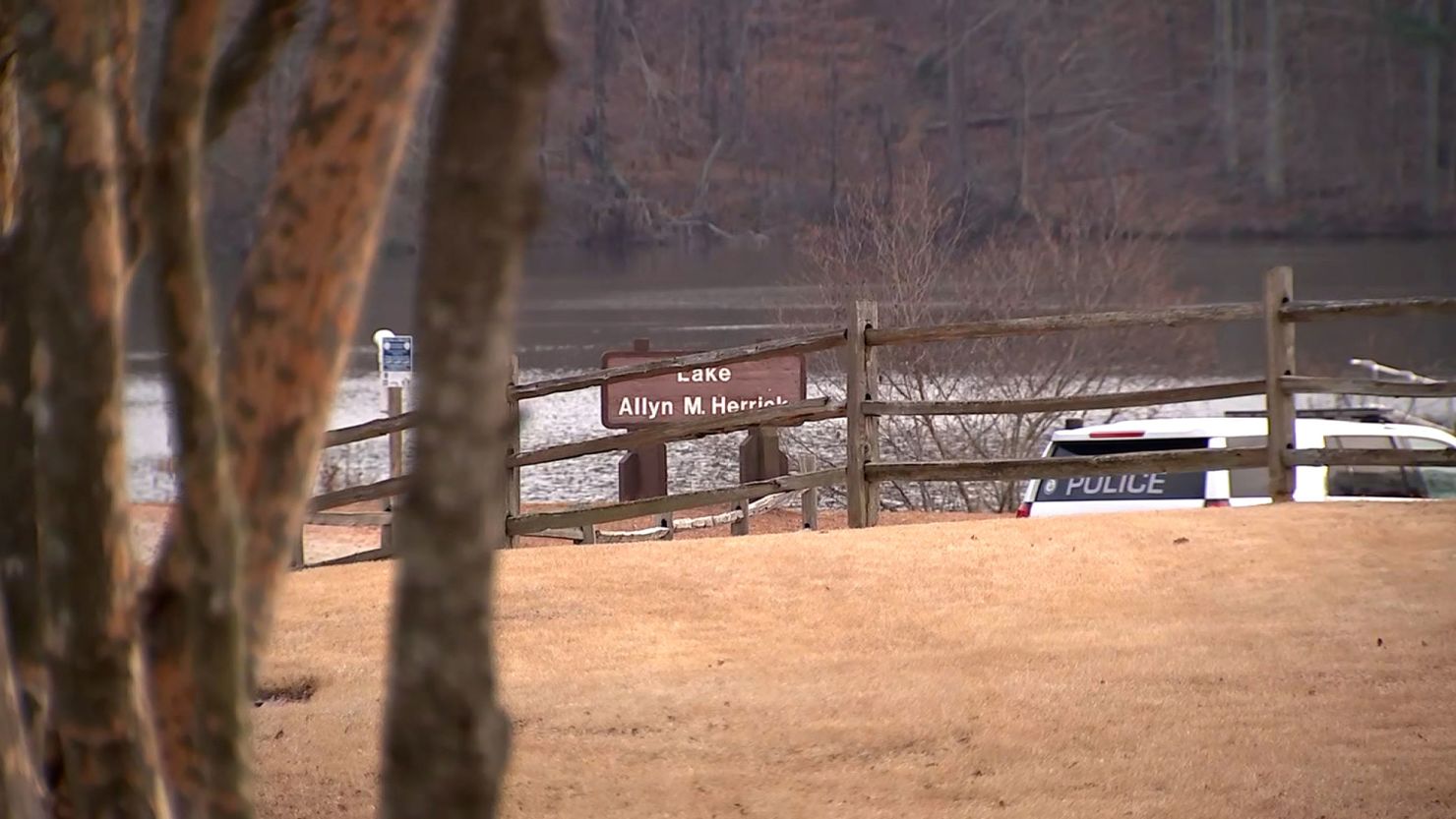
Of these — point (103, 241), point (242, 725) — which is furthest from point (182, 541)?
point (103, 241)

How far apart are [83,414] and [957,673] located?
11.4 feet

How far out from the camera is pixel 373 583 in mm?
7047

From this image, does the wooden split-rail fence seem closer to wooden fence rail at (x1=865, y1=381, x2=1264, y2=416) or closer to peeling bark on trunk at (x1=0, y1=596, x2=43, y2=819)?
wooden fence rail at (x1=865, y1=381, x2=1264, y2=416)

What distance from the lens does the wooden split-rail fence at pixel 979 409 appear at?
24.2 ft

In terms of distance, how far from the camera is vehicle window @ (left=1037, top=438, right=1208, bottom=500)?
8.76m

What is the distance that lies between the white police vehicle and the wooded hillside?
32318 mm

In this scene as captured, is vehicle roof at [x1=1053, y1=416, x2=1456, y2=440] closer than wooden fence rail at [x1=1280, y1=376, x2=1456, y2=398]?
No

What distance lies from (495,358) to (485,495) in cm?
9

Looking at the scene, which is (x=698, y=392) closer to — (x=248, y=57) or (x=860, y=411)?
(x=860, y=411)

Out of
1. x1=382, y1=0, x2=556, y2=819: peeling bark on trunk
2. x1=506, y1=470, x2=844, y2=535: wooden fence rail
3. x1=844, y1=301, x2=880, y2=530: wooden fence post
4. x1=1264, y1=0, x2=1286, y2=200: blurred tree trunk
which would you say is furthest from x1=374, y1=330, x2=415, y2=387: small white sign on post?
x1=1264, y1=0, x2=1286, y2=200: blurred tree trunk

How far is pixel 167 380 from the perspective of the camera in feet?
6.48

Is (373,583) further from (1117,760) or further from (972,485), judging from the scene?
(972,485)

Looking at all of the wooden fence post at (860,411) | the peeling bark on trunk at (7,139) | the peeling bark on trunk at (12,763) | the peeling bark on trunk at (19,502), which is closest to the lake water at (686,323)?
the wooden fence post at (860,411)

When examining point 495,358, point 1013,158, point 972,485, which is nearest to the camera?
→ point 495,358
